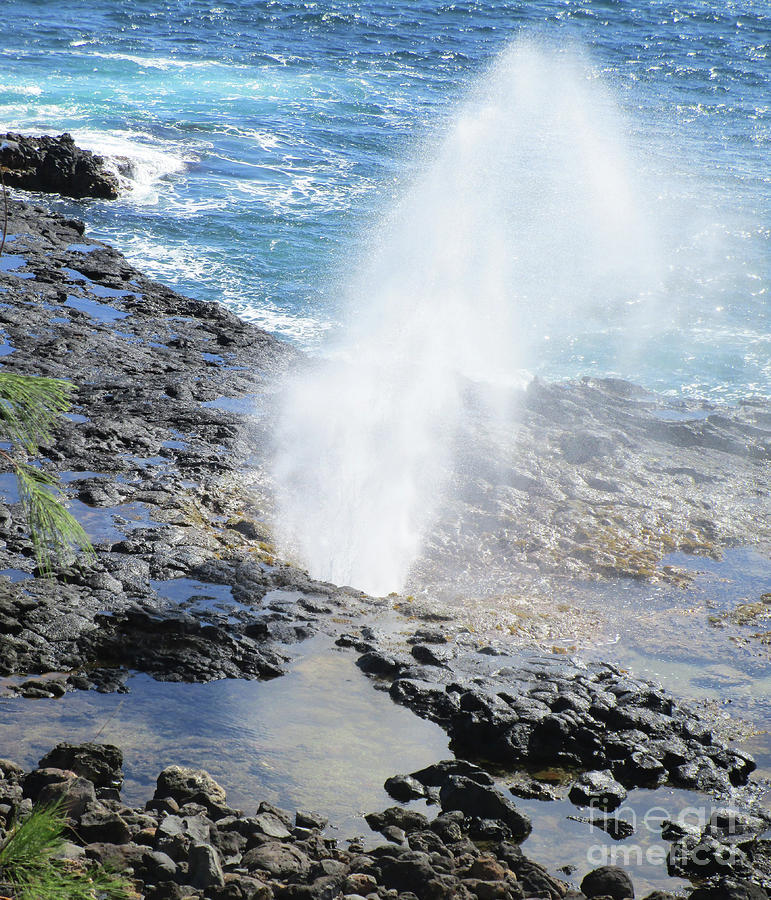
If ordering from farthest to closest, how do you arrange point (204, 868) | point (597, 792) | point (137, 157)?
point (137, 157), point (597, 792), point (204, 868)

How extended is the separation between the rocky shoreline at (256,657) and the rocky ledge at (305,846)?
13 mm

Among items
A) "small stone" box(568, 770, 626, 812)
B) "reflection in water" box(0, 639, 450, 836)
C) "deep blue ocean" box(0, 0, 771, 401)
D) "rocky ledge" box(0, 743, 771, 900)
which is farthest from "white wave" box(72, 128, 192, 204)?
"small stone" box(568, 770, 626, 812)

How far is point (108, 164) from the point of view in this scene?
23.0m

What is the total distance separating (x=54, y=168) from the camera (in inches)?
815

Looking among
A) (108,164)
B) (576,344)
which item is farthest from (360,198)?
(576,344)

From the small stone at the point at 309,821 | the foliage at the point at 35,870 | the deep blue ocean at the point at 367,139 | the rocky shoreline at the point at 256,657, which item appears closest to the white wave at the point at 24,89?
the deep blue ocean at the point at 367,139

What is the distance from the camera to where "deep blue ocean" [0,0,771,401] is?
1959cm

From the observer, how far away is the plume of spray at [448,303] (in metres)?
10.9

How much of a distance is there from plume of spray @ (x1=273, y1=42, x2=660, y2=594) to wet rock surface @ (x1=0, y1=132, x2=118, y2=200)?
6294 millimetres

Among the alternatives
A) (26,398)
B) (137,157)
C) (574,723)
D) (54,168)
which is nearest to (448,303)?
(54,168)

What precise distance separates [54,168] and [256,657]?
1652 centimetres

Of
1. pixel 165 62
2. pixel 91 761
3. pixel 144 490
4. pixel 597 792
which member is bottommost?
pixel 597 792

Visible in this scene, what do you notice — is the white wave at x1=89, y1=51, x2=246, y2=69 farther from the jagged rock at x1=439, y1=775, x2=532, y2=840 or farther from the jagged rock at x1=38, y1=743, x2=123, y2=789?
the jagged rock at x1=439, y1=775, x2=532, y2=840

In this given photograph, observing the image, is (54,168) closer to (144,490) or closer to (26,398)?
(144,490)
